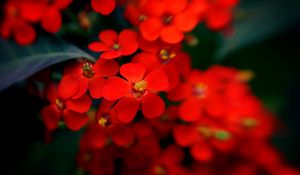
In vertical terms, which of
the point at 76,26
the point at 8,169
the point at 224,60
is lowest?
the point at 8,169

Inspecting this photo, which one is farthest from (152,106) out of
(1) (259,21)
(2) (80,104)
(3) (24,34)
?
(1) (259,21)

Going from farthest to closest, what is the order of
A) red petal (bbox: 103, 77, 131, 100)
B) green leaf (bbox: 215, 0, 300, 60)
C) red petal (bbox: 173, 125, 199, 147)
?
green leaf (bbox: 215, 0, 300, 60) → red petal (bbox: 173, 125, 199, 147) → red petal (bbox: 103, 77, 131, 100)

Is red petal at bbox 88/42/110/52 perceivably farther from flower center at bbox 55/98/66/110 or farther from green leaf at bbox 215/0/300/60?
green leaf at bbox 215/0/300/60

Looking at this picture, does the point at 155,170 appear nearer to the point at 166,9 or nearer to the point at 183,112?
the point at 183,112

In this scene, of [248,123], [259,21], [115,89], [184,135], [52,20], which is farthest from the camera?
[259,21]

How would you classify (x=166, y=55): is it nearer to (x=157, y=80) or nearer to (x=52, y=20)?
(x=157, y=80)

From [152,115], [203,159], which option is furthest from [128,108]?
[203,159]

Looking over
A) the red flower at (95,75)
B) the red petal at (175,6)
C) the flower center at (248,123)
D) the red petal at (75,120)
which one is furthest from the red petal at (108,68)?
the flower center at (248,123)

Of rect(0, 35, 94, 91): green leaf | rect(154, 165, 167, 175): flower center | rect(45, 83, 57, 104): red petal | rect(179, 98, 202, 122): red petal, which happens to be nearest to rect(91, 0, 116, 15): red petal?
rect(0, 35, 94, 91): green leaf
